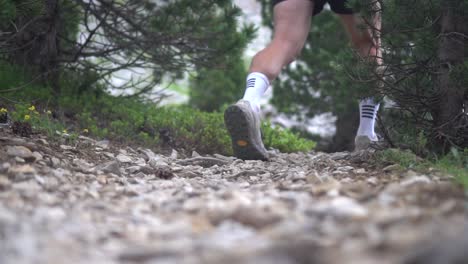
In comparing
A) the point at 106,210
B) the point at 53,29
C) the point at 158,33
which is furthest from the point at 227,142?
the point at 106,210

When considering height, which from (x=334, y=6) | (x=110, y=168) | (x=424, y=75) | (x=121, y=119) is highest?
(x=334, y=6)

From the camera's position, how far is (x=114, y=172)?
2.91 m

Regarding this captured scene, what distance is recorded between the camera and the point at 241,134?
340cm

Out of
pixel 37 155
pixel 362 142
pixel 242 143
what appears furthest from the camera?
pixel 362 142

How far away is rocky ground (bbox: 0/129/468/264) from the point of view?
1270 millimetres

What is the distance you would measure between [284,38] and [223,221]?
2.21 metres

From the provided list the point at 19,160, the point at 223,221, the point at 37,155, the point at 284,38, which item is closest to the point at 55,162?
the point at 37,155

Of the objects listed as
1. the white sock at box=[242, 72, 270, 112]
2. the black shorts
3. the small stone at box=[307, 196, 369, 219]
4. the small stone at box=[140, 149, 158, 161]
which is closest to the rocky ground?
the small stone at box=[307, 196, 369, 219]

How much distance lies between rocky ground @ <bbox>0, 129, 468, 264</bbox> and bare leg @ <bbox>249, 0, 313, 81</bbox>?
1.17 m

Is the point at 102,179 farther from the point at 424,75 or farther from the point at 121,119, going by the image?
the point at 121,119

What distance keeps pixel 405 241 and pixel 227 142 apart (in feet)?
11.1

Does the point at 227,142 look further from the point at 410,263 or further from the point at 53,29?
the point at 410,263

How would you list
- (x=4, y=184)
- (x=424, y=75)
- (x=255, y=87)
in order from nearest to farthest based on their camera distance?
(x=4, y=184)
(x=424, y=75)
(x=255, y=87)

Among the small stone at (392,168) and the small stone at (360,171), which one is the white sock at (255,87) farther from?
the small stone at (392,168)
